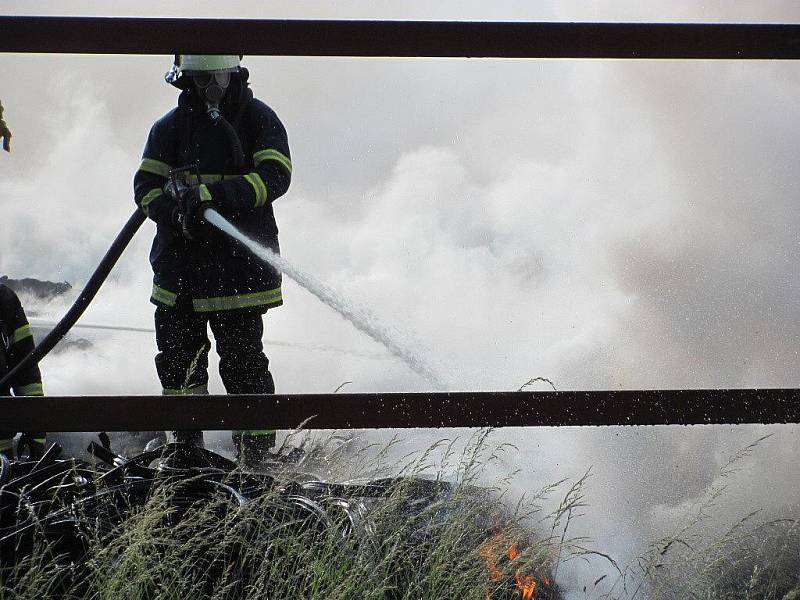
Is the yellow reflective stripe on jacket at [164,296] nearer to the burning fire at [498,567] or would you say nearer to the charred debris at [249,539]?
the charred debris at [249,539]

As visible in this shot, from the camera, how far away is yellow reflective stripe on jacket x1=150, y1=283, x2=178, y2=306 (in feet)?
13.1

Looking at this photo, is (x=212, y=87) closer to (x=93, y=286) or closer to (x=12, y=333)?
(x=93, y=286)

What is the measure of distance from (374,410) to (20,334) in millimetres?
2591

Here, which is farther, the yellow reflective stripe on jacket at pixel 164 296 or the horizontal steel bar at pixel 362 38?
the yellow reflective stripe on jacket at pixel 164 296

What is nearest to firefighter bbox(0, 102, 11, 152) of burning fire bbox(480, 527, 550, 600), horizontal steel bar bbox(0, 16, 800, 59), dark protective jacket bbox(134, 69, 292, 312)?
horizontal steel bar bbox(0, 16, 800, 59)

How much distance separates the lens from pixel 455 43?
1.96m

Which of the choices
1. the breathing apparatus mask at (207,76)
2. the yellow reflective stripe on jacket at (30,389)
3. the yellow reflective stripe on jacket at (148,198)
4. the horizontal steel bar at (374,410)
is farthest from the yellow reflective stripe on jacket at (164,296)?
the horizontal steel bar at (374,410)

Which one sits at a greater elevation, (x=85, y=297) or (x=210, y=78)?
(x=210, y=78)

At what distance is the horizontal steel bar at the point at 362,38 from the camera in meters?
1.95

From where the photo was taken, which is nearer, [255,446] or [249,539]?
[249,539]

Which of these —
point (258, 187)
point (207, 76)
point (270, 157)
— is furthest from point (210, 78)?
point (258, 187)

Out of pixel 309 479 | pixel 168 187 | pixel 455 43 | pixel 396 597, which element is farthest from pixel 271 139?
pixel 396 597

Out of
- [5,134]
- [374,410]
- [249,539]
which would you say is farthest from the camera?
[5,134]

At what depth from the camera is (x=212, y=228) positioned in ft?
12.7
